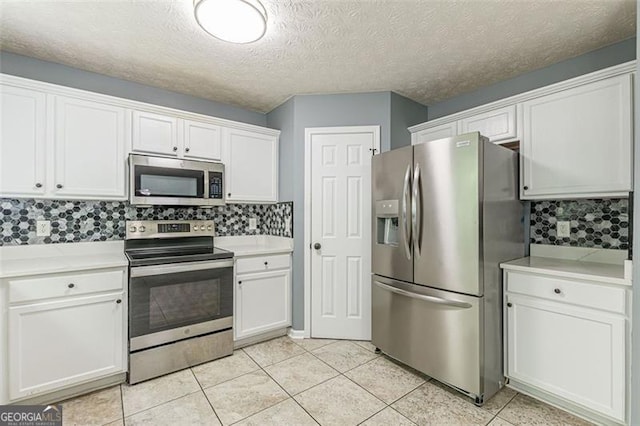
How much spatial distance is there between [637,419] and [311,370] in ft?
6.06

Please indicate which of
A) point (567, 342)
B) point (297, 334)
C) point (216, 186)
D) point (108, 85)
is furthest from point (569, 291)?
point (108, 85)

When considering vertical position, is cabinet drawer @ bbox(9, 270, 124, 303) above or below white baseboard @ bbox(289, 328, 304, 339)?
above

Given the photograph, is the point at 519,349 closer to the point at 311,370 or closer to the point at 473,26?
the point at 311,370

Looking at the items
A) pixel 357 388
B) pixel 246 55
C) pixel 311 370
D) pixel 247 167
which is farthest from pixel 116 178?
pixel 357 388

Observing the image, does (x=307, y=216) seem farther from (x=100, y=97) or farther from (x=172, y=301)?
(x=100, y=97)

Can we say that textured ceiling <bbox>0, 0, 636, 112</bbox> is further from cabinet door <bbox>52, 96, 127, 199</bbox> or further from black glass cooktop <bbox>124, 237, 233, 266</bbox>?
black glass cooktop <bbox>124, 237, 233, 266</bbox>

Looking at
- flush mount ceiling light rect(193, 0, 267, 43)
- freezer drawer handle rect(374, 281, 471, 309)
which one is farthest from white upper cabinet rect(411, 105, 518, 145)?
flush mount ceiling light rect(193, 0, 267, 43)

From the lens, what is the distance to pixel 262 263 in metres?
2.76

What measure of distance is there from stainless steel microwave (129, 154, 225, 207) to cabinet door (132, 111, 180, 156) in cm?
12

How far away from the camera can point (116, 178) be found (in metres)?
2.30

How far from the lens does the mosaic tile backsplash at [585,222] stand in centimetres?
199

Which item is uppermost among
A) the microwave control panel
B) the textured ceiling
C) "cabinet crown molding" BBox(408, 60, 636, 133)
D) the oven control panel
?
the textured ceiling

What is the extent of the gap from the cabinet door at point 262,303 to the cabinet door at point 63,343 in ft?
2.92

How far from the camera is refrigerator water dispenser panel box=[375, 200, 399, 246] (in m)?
2.32
